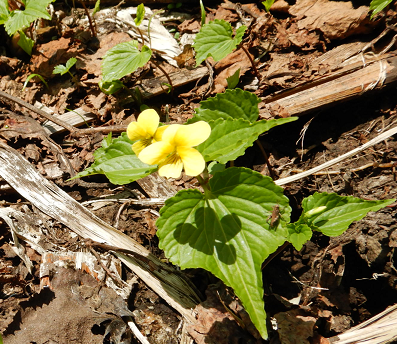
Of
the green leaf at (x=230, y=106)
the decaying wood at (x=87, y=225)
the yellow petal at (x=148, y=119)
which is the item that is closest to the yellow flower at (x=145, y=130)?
the yellow petal at (x=148, y=119)

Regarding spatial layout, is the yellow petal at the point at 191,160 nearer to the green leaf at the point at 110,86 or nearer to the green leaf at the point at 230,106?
the green leaf at the point at 230,106

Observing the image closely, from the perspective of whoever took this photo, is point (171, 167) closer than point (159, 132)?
Yes

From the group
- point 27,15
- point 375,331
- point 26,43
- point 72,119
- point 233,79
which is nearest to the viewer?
point 375,331

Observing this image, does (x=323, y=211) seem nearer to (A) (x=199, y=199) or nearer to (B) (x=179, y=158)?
(A) (x=199, y=199)

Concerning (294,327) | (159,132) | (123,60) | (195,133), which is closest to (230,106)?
(159,132)

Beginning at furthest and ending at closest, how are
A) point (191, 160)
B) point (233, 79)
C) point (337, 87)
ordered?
1. point (233, 79)
2. point (337, 87)
3. point (191, 160)

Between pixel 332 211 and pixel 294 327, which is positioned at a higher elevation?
pixel 332 211

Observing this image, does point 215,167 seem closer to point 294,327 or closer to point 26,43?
point 294,327

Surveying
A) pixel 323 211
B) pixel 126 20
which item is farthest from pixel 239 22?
pixel 323 211
